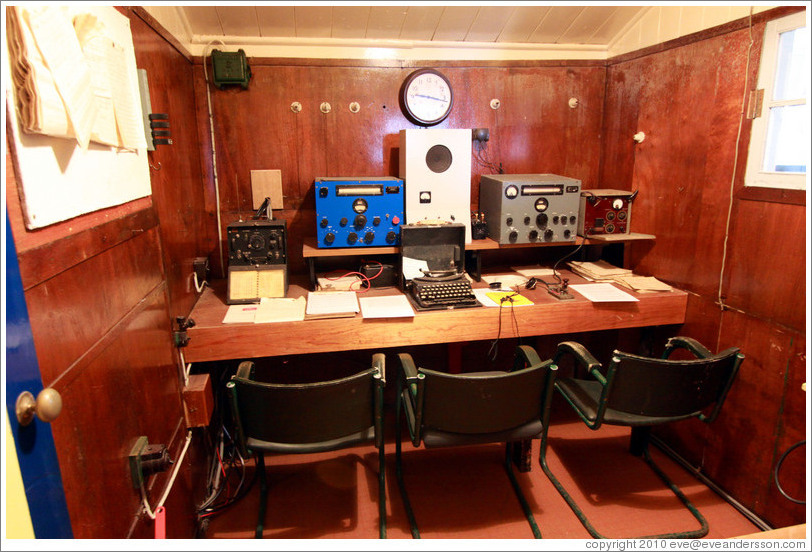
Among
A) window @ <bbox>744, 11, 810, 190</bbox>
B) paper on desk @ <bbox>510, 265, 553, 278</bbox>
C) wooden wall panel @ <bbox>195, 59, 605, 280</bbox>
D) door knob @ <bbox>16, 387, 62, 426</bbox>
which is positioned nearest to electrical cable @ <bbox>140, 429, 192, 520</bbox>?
door knob @ <bbox>16, 387, 62, 426</bbox>

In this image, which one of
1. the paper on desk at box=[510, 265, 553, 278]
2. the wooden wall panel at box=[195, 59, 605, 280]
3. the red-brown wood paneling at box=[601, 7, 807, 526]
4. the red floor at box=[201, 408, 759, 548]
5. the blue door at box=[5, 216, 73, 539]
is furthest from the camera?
the paper on desk at box=[510, 265, 553, 278]

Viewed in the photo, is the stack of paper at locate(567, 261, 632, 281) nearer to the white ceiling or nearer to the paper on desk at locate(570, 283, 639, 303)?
the paper on desk at locate(570, 283, 639, 303)

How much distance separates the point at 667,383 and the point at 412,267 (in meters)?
1.30

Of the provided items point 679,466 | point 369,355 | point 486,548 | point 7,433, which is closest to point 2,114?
point 7,433

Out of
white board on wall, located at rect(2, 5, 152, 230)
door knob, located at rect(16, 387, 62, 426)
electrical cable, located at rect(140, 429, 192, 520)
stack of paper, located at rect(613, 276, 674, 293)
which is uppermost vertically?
white board on wall, located at rect(2, 5, 152, 230)

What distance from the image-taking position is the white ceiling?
2.41 metres

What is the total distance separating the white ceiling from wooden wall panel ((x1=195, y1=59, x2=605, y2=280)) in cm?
16

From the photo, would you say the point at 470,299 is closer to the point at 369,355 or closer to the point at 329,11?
the point at 369,355

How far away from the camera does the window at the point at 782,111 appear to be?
1.82 meters

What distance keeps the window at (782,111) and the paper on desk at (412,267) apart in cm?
153

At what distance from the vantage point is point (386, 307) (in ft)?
7.45

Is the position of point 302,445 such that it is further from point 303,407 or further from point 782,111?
point 782,111

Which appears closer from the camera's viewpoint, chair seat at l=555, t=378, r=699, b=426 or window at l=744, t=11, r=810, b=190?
window at l=744, t=11, r=810, b=190

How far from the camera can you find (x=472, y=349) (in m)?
3.03
